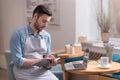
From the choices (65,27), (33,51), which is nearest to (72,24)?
(65,27)

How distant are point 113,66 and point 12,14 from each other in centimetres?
381

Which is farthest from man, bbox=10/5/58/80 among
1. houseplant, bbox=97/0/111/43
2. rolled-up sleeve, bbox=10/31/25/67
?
houseplant, bbox=97/0/111/43

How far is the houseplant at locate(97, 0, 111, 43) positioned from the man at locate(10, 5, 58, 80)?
1.80 meters

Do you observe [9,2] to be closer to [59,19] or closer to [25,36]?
[59,19]

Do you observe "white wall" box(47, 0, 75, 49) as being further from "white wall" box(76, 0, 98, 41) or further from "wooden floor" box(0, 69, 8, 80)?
"wooden floor" box(0, 69, 8, 80)

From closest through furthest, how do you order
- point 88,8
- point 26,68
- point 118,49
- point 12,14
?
point 26,68, point 118,49, point 88,8, point 12,14

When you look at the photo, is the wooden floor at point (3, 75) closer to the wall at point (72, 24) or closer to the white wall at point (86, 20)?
the wall at point (72, 24)

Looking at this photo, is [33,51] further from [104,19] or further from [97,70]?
[104,19]

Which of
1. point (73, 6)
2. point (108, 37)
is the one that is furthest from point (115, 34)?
point (73, 6)

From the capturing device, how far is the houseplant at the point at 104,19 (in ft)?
13.5

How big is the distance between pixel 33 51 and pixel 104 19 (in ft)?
6.99

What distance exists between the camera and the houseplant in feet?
13.5

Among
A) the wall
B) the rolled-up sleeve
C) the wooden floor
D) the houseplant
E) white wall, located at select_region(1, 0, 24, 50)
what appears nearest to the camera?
the rolled-up sleeve

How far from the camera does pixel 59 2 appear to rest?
463cm
